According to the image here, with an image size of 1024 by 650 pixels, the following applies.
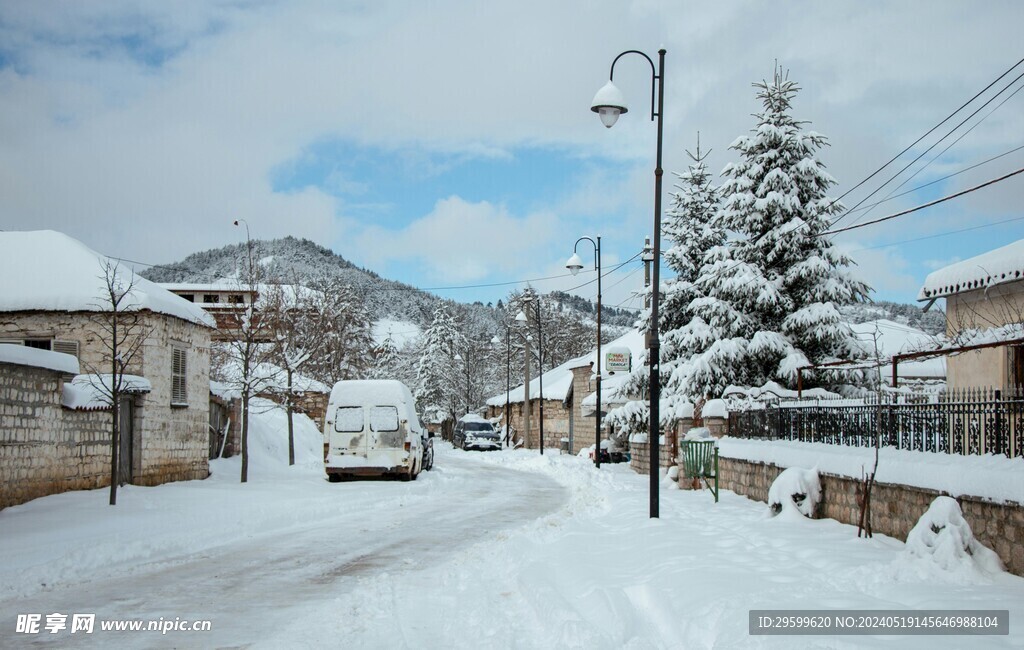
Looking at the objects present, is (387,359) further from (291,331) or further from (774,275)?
(774,275)

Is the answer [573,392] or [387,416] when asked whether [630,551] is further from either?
[573,392]

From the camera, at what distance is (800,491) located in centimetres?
1321

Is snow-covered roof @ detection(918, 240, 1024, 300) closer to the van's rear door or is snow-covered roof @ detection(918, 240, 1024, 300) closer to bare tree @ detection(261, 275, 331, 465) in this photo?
the van's rear door

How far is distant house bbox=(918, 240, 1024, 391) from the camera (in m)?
15.8

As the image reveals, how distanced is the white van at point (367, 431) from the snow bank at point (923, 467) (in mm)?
10355

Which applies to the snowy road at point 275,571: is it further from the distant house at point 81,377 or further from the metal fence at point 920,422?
the metal fence at point 920,422

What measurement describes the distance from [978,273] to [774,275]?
26.6 ft

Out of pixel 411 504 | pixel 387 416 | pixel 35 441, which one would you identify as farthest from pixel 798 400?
pixel 35 441

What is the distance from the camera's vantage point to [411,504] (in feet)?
60.4

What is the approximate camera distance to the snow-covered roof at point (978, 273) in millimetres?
15852

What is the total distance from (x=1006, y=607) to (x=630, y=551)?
15.9 ft

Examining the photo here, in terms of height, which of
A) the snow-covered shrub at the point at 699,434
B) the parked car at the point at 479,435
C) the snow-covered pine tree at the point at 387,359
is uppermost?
the snow-covered pine tree at the point at 387,359

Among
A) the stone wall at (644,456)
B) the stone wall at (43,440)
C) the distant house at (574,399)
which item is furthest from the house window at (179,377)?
the distant house at (574,399)

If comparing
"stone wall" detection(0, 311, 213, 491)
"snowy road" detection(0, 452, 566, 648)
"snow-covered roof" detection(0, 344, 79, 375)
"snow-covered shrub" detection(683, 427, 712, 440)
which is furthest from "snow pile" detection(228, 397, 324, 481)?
"snow-covered shrub" detection(683, 427, 712, 440)
